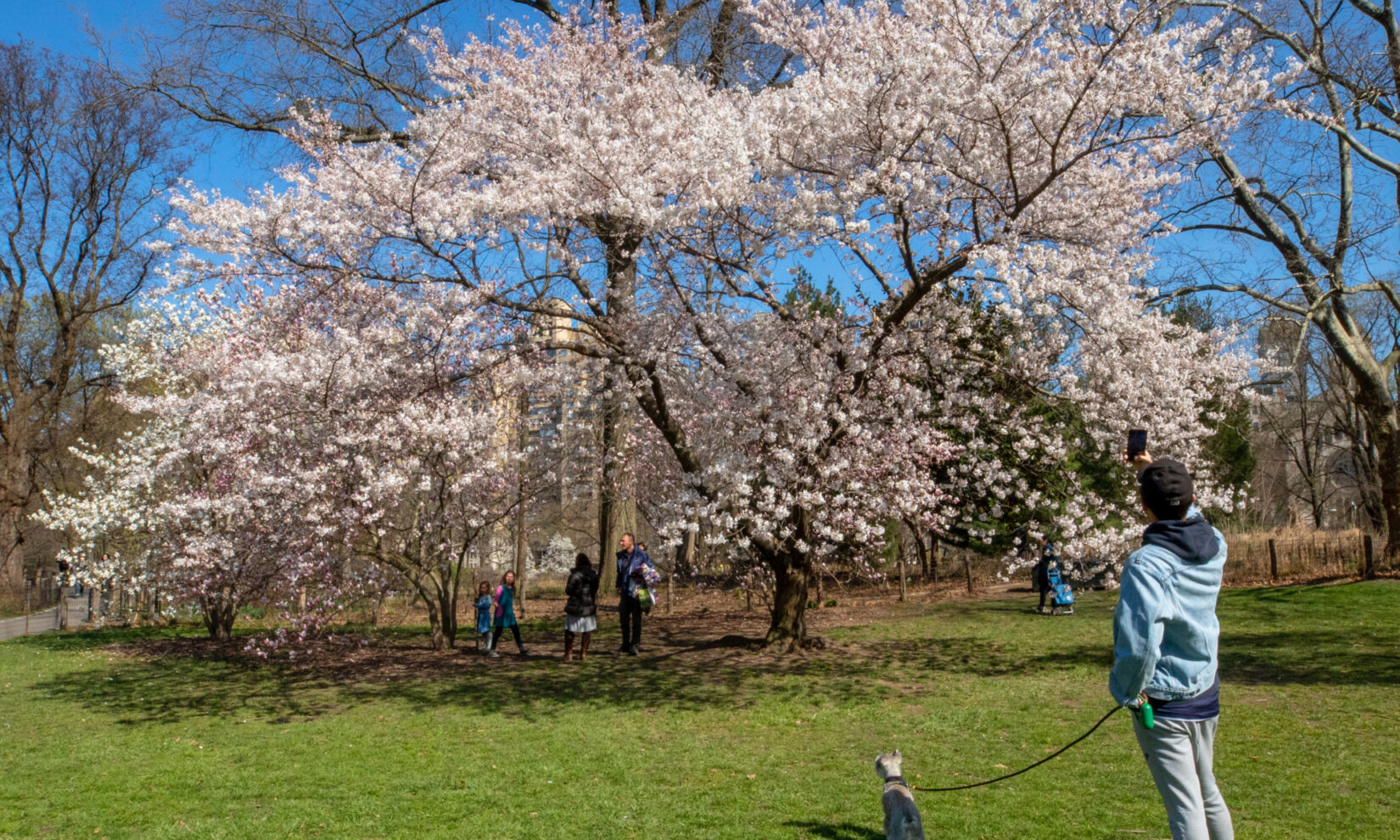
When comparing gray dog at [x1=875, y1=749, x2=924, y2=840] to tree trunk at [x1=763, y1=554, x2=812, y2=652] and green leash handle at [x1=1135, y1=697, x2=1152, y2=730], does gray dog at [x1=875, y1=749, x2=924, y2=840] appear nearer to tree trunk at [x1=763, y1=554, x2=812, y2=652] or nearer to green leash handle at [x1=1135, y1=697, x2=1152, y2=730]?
green leash handle at [x1=1135, y1=697, x2=1152, y2=730]

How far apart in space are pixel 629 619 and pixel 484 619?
1901 millimetres

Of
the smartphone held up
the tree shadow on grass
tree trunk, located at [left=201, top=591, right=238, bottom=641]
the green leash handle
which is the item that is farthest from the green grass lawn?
tree trunk, located at [left=201, top=591, right=238, bottom=641]

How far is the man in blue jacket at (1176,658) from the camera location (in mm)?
2760

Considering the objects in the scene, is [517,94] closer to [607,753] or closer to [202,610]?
[607,753]

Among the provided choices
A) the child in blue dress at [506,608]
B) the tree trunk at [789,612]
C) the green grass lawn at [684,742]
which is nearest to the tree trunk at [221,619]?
the green grass lawn at [684,742]

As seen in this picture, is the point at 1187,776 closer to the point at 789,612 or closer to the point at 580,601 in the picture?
the point at 789,612

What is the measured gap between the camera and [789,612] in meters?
10.6

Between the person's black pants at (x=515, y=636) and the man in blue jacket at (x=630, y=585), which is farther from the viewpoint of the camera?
the person's black pants at (x=515, y=636)

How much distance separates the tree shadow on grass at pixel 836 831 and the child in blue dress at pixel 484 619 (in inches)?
290

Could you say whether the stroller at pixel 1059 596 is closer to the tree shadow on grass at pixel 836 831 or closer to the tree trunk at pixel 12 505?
the tree shadow on grass at pixel 836 831

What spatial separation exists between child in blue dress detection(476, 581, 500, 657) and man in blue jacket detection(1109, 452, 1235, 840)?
31.1 feet

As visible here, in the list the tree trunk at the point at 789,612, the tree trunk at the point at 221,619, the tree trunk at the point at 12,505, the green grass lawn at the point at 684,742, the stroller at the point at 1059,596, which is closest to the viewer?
the green grass lawn at the point at 684,742

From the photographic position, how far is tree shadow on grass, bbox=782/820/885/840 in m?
4.34

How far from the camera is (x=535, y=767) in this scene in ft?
20.0
